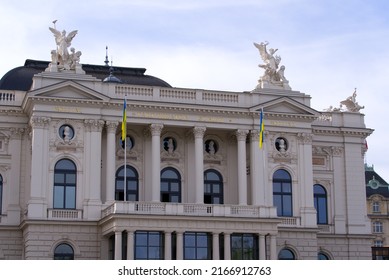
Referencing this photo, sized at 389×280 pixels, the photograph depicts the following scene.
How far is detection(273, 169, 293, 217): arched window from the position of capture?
62.6 meters

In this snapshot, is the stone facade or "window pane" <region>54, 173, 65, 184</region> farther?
"window pane" <region>54, 173, 65, 184</region>

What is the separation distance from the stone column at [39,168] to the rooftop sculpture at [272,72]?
1586 cm

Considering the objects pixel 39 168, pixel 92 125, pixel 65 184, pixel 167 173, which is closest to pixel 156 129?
pixel 167 173

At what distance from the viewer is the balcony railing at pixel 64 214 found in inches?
2251

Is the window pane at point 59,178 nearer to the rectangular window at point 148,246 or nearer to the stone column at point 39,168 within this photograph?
the stone column at point 39,168

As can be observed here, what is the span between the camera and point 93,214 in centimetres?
5794

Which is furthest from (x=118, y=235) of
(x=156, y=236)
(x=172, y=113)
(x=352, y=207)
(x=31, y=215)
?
(x=352, y=207)

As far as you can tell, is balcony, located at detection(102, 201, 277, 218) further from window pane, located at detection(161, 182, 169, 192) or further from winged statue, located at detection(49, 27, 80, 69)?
winged statue, located at detection(49, 27, 80, 69)

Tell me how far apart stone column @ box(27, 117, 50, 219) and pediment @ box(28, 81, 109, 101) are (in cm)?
171

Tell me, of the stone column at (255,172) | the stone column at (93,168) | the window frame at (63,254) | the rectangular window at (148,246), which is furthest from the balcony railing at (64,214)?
the stone column at (255,172)

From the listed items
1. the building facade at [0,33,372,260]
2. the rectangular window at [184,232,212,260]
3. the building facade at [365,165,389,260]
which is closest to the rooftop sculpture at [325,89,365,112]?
the building facade at [0,33,372,260]

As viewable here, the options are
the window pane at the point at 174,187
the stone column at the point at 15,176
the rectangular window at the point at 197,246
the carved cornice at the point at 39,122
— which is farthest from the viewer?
the window pane at the point at 174,187

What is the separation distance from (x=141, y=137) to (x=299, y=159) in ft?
36.5

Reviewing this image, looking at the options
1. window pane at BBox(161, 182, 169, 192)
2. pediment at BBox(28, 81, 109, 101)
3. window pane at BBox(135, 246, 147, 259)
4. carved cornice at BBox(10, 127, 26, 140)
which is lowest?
window pane at BBox(135, 246, 147, 259)
